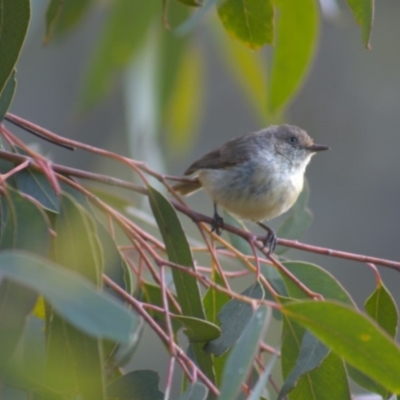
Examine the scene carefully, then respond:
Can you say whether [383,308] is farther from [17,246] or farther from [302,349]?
[17,246]

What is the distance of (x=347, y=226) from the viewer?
8.27 metres

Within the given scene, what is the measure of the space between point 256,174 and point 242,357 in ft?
6.45

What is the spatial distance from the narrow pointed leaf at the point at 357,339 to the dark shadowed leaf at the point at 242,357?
116mm

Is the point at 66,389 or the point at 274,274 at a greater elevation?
the point at 274,274

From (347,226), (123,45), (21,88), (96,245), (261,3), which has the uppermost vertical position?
(261,3)

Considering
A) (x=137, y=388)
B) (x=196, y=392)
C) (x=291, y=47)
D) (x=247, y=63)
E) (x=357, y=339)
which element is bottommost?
(x=137, y=388)

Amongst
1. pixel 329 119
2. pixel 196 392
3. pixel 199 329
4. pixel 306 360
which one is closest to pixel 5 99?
pixel 199 329

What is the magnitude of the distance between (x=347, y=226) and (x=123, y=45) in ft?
16.5

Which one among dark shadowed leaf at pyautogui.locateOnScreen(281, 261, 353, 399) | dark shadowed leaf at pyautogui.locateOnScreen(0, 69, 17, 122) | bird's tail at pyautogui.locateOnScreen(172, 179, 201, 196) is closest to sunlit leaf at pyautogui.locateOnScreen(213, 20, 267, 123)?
bird's tail at pyautogui.locateOnScreen(172, 179, 201, 196)

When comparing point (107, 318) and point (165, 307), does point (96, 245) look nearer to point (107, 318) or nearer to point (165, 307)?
point (165, 307)

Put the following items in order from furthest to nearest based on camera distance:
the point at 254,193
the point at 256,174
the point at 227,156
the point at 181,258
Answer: the point at 227,156 → the point at 256,174 → the point at 254,193 → the point at 181,258

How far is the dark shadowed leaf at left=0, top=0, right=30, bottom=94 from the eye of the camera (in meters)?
1.99

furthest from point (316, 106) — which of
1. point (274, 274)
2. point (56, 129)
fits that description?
point (274, 274)

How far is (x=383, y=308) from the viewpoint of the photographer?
2400 millimetres
